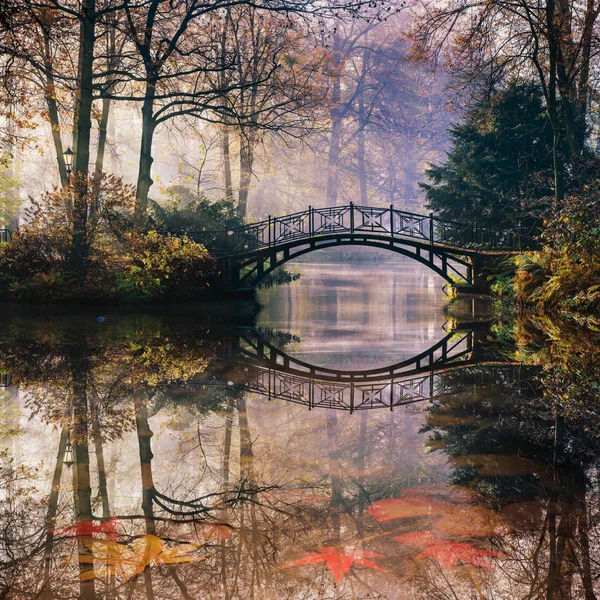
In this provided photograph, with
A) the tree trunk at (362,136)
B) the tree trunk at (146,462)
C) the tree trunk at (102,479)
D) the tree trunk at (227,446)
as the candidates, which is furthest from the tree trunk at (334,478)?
the tree trunk at (362,136)

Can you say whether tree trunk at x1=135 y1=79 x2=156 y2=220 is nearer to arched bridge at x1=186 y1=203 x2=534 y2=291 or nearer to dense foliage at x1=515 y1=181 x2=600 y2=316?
arched bridge at x1=186 y1=203 x2=534 y2=291

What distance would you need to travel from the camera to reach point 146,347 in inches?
450

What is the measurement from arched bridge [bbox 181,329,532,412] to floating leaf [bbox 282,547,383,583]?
3.86 meters

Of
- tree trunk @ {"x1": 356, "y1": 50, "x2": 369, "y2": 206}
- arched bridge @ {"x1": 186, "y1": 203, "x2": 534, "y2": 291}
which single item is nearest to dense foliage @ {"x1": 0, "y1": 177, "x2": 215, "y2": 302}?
arched bridge @ {"x1": 186, "y1": 203, "x2": 534, "y2": 291}

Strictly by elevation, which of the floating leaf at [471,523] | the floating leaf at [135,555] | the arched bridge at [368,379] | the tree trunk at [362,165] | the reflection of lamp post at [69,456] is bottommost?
the floating leaf at [135,555]

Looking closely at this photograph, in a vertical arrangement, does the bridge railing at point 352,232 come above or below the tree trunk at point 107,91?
below

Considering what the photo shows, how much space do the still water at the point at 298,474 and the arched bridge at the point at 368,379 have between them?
0.05 m

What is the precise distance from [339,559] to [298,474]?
145cm

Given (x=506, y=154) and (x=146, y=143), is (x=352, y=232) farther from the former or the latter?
(x=146, y=143)

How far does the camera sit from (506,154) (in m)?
24.8

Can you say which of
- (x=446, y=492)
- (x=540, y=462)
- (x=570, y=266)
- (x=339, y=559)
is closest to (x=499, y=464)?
(x=540, y=462)

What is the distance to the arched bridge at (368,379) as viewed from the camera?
26.8 ft

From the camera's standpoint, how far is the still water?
11.7ft

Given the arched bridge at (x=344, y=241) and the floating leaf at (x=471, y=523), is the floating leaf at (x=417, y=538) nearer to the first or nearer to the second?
the floating leaf at (x=471, y=523)
